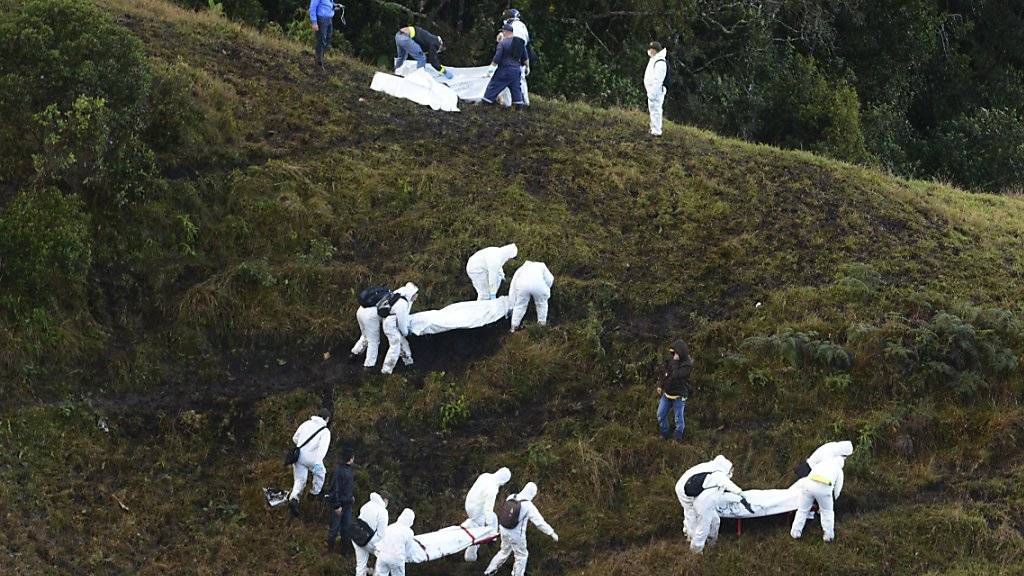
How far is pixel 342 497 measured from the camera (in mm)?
13898

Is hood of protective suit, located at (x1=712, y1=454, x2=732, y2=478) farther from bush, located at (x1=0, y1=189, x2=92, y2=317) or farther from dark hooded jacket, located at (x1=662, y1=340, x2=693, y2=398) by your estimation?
bush, located at (x1=0, y1=189, x2=92, y2=317)

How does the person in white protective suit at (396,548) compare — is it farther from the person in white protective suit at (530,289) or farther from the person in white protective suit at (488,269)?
the person in white protective suit at (488,269)

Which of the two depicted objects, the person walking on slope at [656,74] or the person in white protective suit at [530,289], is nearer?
the person in white protective suit at [530,289]

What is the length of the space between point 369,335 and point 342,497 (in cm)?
301

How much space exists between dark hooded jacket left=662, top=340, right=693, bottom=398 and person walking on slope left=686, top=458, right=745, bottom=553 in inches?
45.4

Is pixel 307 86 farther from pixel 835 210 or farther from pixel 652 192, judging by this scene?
pixel 835 210

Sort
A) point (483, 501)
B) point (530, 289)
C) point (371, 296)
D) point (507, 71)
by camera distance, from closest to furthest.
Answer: point (483, 501)
point (371, 296)
point (530, 289)
point (507, 71)

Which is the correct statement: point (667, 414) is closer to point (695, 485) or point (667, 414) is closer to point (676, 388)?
point (676, 388)

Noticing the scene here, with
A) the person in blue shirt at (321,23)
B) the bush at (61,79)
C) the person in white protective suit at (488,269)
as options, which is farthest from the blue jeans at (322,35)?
the person in white protective suit at (488,269)

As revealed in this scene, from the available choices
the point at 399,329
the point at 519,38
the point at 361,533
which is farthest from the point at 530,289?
the point at 519,38

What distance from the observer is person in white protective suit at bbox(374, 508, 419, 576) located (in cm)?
1362

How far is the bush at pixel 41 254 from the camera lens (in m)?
16.3

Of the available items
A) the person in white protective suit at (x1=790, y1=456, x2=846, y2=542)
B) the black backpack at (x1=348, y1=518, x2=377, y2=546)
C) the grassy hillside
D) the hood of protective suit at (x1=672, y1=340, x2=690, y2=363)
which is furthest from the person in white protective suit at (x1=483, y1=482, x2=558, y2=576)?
the person in white protective suit at (x1=790, y1=456, x2=846, y2=542)

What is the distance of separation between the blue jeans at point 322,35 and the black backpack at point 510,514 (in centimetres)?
1099
